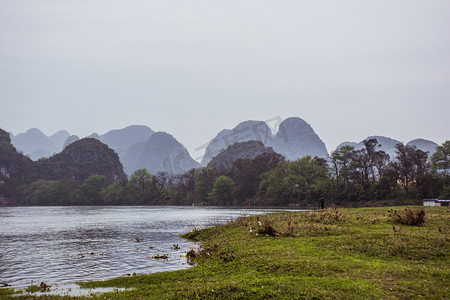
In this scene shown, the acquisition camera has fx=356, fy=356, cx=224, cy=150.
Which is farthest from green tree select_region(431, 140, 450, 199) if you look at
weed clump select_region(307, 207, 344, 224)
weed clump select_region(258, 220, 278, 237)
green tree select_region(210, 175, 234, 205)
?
weed clump select_region(258, 220, 278, 237)

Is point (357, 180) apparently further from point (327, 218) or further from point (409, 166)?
point (327, 218)

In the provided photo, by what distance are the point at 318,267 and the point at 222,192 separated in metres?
168

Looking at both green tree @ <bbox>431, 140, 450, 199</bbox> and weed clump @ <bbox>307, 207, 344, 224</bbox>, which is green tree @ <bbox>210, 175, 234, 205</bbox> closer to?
green tree @ <bbox>431, 140, 450, 199</bbox>

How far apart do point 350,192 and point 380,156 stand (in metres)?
17.1

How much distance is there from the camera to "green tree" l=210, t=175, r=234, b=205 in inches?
7151

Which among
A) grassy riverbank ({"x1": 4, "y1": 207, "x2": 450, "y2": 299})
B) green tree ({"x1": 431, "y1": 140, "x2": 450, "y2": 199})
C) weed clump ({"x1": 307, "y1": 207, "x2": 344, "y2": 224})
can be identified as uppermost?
green tree ({"x1": 431, "y1": 140, "x2": 450, "y2": 199})

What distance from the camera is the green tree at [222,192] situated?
181625mm

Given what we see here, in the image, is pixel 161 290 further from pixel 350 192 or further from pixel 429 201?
pixel 350 192

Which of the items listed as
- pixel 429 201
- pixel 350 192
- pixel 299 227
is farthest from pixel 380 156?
Answer: pixel 299 227

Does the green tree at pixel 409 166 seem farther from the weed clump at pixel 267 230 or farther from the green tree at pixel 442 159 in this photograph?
the weed clump at pixel 267 230

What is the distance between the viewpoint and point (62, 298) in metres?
15.0

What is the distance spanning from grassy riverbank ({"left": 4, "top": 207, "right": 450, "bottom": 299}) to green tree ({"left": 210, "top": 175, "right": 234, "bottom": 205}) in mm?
154171

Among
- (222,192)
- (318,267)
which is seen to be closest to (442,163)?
(222,192)

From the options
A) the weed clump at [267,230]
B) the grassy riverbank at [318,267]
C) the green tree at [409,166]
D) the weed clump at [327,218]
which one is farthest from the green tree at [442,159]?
the weed clump at [267,230]
